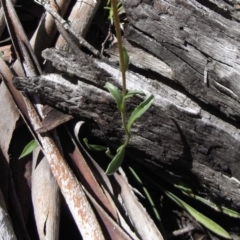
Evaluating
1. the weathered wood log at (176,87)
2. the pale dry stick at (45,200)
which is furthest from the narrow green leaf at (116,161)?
the pale dry stick at (45,200)

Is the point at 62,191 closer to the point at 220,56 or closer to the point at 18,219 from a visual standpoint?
the point at 18,219

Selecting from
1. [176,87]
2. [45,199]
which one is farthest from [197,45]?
[45,199]

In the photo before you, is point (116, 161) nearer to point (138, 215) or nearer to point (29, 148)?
point (138, 215)

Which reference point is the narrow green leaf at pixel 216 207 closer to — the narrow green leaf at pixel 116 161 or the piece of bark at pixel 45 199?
the narrow green leaf at pixel 116 161

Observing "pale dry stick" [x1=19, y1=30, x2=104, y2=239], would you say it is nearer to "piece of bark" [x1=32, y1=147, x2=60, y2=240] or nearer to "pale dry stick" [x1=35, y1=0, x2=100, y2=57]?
"piece of bark" [x1=32, y1=147, x2=60, y2=240]

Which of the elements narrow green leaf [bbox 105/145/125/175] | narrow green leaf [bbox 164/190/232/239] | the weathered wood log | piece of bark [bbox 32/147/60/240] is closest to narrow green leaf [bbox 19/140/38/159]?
piece of bark [bbox 32/147/60/240]

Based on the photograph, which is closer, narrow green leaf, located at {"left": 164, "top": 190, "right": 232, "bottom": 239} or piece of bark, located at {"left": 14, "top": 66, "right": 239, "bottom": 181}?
piece of bark, located at {"left": 14, "top": 66, "right": 239, "bottom": 181}
